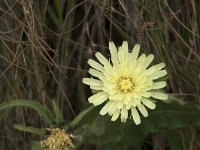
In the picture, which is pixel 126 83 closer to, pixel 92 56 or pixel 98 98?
pixel 98 98

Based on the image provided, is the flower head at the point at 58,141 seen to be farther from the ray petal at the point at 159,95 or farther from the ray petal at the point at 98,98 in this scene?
the ray petal at the point at 159,95

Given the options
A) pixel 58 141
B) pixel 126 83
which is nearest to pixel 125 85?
pixel 126 83

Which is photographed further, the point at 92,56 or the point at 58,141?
the point at 92,56

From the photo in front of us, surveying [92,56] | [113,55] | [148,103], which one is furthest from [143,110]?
[92,56]

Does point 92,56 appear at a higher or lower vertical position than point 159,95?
higher

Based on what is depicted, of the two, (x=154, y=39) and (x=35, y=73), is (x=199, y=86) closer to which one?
(x=154, y=39)

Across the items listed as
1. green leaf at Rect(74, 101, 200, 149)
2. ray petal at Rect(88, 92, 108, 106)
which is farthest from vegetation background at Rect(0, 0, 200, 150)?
ray petal at Rect(88, 92, 108, 106)
